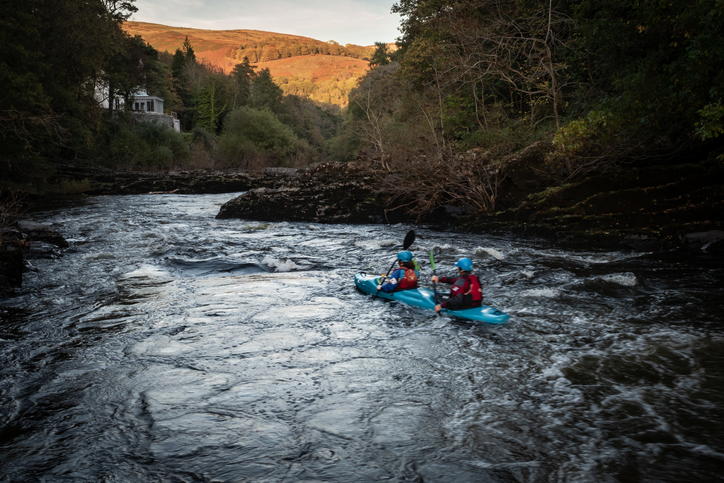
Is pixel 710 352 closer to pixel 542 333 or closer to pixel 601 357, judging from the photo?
pixel 601 357

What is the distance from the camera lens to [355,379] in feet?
15.9

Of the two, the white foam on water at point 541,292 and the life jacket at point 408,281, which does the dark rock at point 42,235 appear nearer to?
the life jacket at point 408,281

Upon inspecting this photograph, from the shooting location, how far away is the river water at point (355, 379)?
3490 millimetres

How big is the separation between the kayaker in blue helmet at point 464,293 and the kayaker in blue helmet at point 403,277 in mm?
894

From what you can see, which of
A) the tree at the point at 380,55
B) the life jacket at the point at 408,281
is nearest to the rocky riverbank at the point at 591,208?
the life jacket at the point at 408,281

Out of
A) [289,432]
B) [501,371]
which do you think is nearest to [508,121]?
[501,371]

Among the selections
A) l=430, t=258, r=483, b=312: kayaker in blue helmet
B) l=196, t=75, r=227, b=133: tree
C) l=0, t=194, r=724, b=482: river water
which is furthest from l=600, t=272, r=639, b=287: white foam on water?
l=196, t=75, r=227, b=133: tree

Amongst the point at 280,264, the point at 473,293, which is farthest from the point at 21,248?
the point at 473,293

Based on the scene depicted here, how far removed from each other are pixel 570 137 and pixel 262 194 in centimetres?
1065

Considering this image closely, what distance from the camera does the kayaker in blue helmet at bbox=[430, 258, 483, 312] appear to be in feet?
21.2

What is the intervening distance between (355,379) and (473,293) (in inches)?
91.3

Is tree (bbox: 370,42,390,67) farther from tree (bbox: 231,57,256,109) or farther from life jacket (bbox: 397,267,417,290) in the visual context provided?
life jacket (bbox: 397,267,417,290)

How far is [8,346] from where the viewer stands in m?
5.49

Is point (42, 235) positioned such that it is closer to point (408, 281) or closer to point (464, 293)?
point (408, 281)
